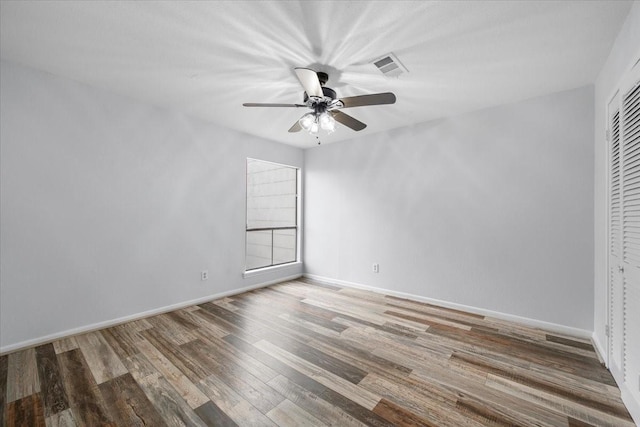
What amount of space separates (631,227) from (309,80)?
2.35 metres

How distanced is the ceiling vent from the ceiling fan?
286mm

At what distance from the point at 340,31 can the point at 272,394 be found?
2542 millimetres

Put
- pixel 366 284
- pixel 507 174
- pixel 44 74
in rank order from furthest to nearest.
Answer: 1. pixel 366 284
2. pixel 507 174
3. pixel 44 74

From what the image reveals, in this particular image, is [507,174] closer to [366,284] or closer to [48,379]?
[366,284]

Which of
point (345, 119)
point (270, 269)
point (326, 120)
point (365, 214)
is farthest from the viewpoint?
point (270, 269)

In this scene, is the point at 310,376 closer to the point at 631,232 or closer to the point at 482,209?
the point at 631,232

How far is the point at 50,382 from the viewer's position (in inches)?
75.3

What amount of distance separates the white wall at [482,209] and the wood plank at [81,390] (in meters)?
3.34

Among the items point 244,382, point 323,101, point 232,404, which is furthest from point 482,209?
point 232,404

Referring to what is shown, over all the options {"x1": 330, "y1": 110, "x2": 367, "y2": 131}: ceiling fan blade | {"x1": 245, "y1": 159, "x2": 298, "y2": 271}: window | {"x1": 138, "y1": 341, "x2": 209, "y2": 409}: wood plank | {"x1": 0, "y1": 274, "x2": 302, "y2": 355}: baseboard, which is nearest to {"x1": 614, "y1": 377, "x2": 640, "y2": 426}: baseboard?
{"x1": 138, "y1": 341, "x2": 209, "y2": 409}: wood plank

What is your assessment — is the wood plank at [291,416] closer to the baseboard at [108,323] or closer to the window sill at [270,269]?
the baseboard at [108,323]

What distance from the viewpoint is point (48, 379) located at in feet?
6.38

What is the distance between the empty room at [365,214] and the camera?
171 cm

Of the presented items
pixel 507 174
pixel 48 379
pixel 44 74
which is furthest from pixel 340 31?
pixel 48 379
